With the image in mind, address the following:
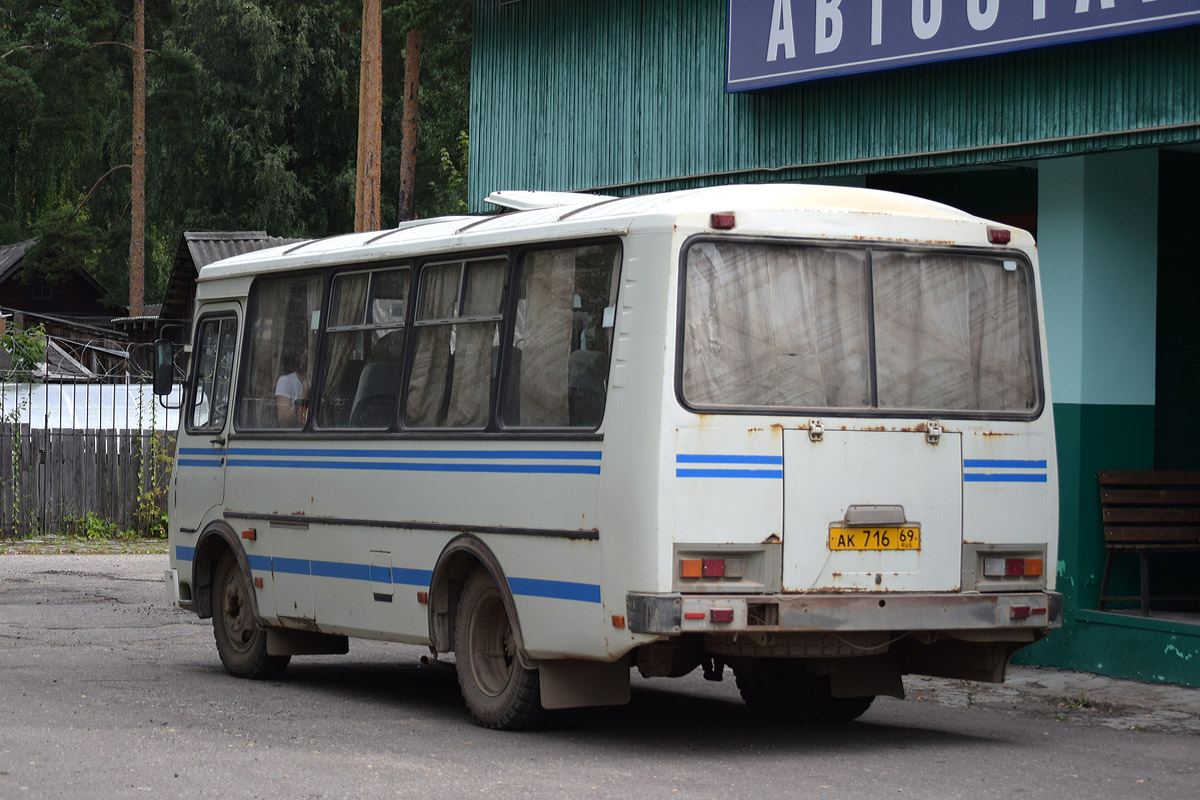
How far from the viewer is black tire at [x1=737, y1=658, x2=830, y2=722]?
35.6 feet

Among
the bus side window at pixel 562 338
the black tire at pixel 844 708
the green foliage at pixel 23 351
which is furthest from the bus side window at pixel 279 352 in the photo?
the green foliage at pixel 23 351

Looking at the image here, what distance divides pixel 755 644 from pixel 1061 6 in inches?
225

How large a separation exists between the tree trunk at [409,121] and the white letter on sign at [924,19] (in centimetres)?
3122

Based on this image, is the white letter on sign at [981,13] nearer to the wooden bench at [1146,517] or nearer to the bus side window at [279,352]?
the wooden bench at [1146,517]

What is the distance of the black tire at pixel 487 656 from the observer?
1011 centimetres

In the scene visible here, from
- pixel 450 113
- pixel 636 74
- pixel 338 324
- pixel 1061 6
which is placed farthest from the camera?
pixel 450 113

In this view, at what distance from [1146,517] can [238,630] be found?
628 centimetres

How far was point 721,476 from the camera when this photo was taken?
9.03 m

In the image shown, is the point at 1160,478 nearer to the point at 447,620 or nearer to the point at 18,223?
the point at 447,620

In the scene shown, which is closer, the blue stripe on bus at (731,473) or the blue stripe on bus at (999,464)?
the blue stripe on bus at (731,473)

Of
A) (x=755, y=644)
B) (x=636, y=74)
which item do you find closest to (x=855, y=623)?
(x=755, y=644)

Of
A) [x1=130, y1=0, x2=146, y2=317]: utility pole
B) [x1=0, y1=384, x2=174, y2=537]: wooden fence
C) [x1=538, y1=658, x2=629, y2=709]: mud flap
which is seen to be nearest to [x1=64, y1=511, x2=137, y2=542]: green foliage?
[x1=0, y1=384, x2=174, y2=537]: wooden fence

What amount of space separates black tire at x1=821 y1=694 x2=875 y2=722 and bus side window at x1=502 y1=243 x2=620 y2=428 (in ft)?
8.27

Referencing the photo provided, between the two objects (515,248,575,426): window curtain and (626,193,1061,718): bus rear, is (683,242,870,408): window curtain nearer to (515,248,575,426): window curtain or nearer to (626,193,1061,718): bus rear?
(626,193,1061,718): bus rear
